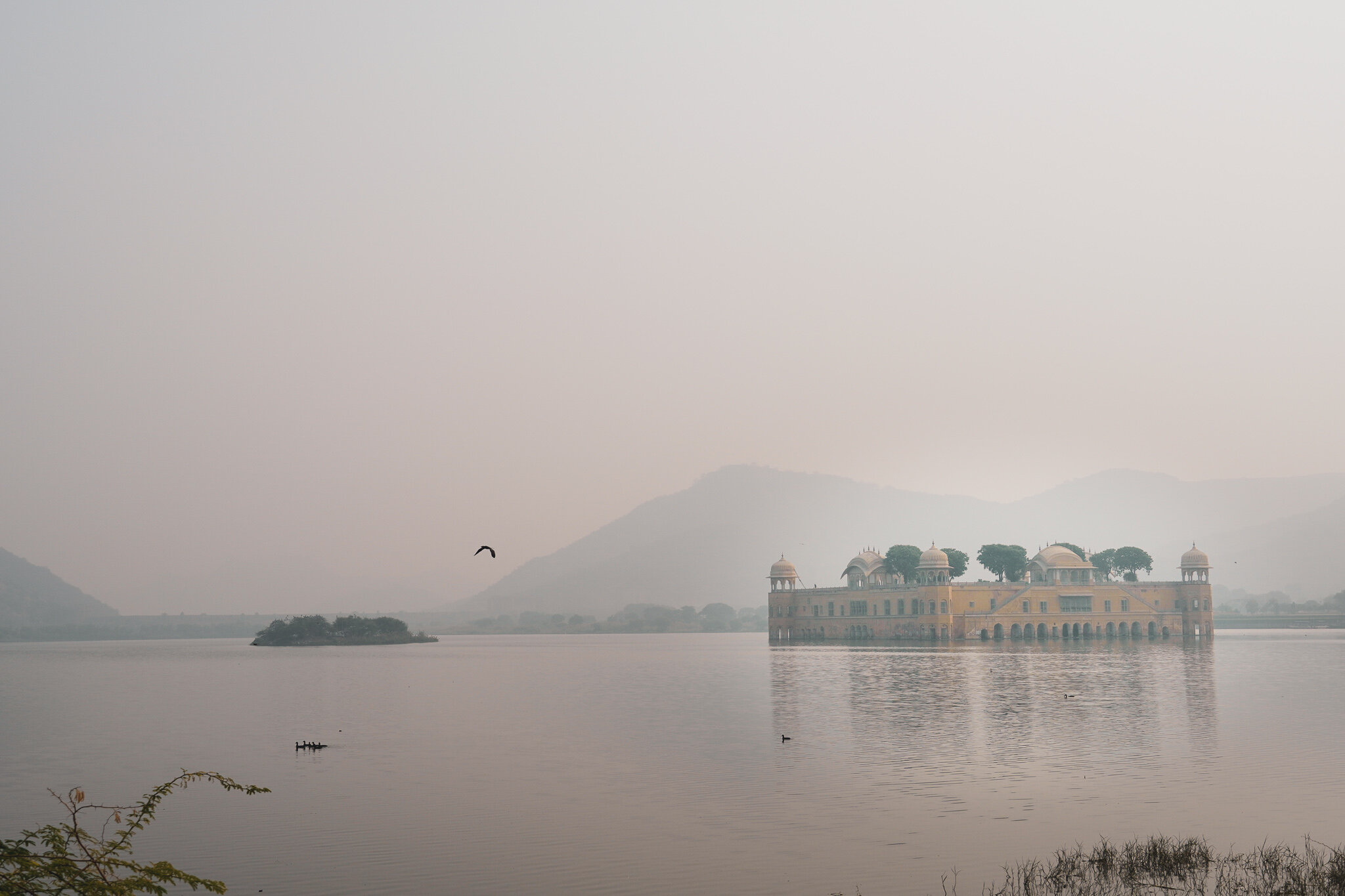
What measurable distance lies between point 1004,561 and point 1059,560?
12.3 meters

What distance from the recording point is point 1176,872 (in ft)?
75.8

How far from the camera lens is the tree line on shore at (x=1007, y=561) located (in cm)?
17588

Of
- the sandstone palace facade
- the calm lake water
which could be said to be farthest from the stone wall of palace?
the calm lake water

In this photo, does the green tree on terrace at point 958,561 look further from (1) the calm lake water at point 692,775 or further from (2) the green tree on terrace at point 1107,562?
(1) the calm lake water at point 692,775

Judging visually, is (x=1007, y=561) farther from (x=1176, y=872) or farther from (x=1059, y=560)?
(x=1176, y=872)

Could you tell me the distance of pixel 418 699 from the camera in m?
69.8

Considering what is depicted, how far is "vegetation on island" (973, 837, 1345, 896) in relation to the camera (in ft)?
71.8

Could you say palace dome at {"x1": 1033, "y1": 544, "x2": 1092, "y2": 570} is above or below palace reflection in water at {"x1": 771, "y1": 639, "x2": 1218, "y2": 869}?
above

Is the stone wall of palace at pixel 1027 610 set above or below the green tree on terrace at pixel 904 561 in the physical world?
below

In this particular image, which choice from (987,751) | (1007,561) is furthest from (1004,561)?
(987,751)

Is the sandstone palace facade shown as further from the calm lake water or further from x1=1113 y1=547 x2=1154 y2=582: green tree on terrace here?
the calm lake water

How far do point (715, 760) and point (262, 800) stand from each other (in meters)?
13.4

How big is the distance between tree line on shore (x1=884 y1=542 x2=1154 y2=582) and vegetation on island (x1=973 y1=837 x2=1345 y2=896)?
146226 millimetres

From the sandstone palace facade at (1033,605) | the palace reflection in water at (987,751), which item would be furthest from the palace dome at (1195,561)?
the palace reflection in water at (987,751)
